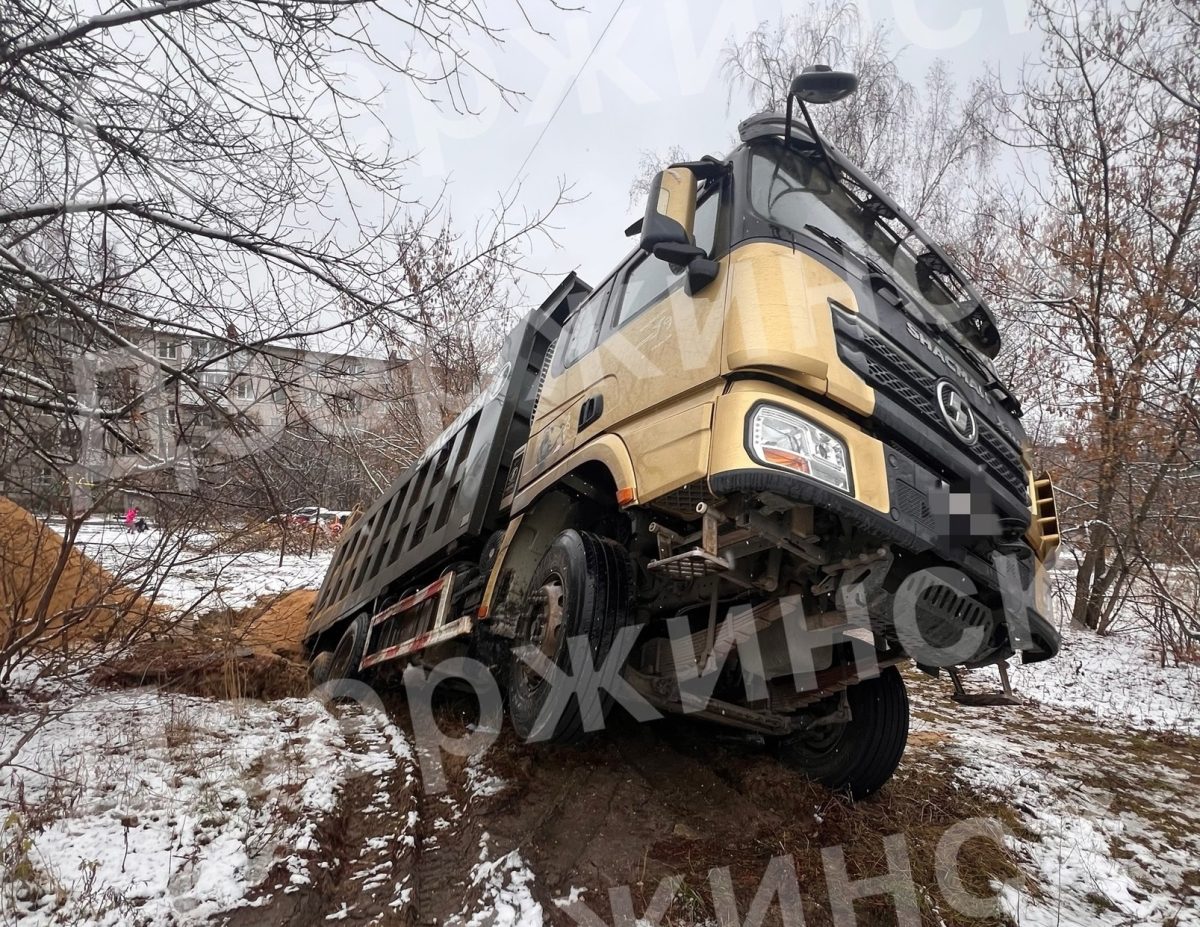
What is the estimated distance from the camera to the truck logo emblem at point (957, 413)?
270cm

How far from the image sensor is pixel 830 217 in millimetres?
3213

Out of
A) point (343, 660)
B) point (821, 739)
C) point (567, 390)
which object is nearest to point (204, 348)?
point (567, 390)

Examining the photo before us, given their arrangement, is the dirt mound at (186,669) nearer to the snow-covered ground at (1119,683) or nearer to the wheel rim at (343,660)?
the wheel rim at (343,660)

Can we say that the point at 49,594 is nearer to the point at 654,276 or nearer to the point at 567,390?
the point at 567,390

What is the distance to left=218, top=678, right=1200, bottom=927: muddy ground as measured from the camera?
2.54 metres

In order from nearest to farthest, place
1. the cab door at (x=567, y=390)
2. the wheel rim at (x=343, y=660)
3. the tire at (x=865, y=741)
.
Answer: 1. the tire at (x=865, y=741)
2. the cab door at (x=567, y=390)
3. the wheel rim at (x=343, y=660)

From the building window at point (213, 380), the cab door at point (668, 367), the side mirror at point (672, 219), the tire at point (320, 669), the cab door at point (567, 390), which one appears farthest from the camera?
the tire at point (320, 669)

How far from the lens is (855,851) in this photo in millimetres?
2875

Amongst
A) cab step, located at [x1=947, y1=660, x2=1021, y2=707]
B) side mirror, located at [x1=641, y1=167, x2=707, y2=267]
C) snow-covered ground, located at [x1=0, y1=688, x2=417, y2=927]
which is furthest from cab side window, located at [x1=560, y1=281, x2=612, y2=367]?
snow-covered ground, located at [x1=0, y1=688, x2=417, y2=927]

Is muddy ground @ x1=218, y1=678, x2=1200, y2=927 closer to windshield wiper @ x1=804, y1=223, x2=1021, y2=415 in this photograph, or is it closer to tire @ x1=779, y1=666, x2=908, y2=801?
tire @ x1=779, y1=666, x2=908, y2=801

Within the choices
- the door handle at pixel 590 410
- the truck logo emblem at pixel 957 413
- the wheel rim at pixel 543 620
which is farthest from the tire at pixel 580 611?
the truck logo emblem at pixel 957 413

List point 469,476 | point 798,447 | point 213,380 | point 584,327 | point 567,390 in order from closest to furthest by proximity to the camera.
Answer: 1. point 798,447
2. point 567,390
3. point 584,327
4. point 213,380
5. point 469,476

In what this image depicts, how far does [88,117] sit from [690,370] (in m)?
3.32

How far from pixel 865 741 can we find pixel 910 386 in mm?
1767
